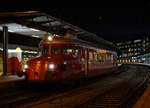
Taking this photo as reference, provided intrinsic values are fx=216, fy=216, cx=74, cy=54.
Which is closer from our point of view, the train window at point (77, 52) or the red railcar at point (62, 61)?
the red railcar at point (62, 61)

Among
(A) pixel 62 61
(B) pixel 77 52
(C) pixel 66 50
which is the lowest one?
(A) pixel 62 61

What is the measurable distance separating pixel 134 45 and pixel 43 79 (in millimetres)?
181684

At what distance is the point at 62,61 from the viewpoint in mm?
12477

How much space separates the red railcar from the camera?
472 inches

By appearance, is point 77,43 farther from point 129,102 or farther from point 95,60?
point 129,102

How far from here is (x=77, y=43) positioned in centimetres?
1473

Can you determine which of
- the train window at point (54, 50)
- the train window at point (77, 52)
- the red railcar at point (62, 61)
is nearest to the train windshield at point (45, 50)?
the red railcar at point (62, 61)

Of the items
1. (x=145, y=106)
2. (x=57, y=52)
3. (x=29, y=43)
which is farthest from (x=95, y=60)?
(x=29, y=43)

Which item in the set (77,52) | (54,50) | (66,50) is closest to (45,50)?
(54,50)

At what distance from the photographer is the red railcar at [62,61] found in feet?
39.3

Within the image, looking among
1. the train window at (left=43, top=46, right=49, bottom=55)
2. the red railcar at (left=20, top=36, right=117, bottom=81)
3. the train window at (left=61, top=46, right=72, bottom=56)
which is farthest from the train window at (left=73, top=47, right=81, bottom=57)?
the train window at (left=43, top=46, right=49, bottom=55)

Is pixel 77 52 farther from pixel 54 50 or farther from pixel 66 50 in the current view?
Result: pixel 54 50

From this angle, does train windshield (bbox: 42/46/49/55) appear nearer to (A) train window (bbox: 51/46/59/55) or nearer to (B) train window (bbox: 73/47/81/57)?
(A) train window (bbox: 51/46/59/55)

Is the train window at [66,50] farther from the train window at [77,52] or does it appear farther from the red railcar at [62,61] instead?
the train window at [77,52]
